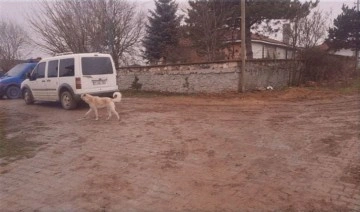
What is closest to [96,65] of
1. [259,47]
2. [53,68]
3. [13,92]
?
[53,68]

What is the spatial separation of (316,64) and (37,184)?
16827mm

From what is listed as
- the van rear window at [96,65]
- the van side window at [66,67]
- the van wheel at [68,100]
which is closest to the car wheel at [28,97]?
the van wheel at [68,100]

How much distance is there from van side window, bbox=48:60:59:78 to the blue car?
5055mm

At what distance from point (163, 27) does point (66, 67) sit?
1528 cm

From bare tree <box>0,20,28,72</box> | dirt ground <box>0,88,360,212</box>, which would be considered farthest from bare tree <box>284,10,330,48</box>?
bare tree <box>0,20,28,72</box>

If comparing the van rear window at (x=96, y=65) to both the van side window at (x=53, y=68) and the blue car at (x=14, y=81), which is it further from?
the blue car at (x=14, y=81)

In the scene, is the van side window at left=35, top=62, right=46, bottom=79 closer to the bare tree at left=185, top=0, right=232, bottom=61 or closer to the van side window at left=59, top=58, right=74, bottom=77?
the van side window at left=59, top=58, right=74, bottom=77

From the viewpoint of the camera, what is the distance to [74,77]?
11539 millimetres

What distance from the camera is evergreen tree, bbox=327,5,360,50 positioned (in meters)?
37.2

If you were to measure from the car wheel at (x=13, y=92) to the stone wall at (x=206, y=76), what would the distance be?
206 inches

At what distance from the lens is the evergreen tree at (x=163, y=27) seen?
26078 mm

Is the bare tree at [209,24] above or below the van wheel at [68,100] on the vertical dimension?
above

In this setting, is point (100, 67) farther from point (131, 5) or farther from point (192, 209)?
point (131, 5)

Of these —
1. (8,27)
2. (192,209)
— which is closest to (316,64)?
(192,209)
